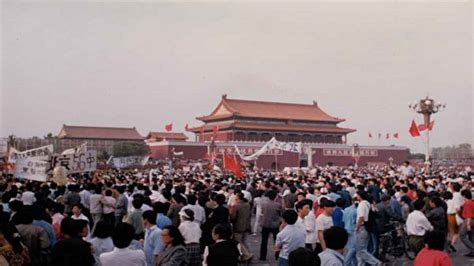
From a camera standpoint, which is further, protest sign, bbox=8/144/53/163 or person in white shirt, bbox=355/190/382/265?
protest sign, bbox=8/144/53/163

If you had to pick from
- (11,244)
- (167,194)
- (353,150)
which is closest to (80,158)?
(167,194)

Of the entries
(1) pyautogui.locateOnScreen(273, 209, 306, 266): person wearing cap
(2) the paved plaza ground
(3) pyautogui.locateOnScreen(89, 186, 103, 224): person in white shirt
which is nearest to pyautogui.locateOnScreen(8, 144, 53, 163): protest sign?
(3) pyautogui.locateOnScreen(89, 186, 103, 224): person in white shirt

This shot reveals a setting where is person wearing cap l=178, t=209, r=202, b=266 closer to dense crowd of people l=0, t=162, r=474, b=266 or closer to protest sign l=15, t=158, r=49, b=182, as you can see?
dense crowd of people l=0, t=162, r=474, b=266

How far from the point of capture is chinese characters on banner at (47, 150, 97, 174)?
46.4 feet

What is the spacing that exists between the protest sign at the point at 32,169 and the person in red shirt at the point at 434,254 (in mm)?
10793

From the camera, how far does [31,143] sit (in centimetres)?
6606

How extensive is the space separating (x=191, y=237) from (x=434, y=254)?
2565mm

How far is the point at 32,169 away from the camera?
43.1ft

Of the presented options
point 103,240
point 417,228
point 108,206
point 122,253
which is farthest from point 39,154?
point 122,253

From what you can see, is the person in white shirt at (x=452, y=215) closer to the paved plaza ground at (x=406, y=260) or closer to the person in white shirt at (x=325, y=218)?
the paved plaza ground at (x=406, y=260)

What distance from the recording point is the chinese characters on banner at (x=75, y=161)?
14156mm

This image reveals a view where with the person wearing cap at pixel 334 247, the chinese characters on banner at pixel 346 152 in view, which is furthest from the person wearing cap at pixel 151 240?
the chinese characters on banner at pixel 346 152

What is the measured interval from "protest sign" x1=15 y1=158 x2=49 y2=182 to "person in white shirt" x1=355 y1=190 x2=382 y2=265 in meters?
8.64

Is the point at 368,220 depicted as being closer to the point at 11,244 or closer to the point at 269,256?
the point at 269,256
